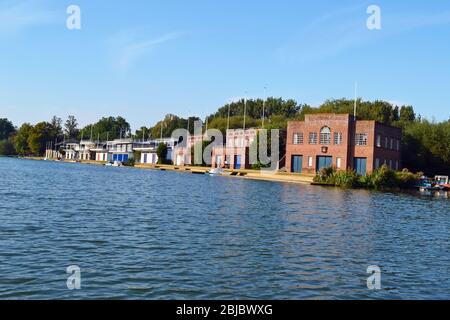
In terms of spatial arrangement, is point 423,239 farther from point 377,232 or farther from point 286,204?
point 286,204

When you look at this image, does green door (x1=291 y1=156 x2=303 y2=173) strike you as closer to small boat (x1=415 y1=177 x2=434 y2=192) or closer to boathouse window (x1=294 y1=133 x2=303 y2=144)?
boathouse window (x1=294 y1=133 x2=303 y2=144)

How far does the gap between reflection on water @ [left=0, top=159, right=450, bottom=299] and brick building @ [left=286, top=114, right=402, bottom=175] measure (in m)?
50.0

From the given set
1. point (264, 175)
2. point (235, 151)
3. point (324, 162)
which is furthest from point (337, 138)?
point (235, 151)

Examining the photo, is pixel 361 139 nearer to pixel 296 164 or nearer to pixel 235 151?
pixel 296 164

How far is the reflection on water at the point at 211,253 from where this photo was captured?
1331 cm

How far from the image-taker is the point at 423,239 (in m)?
23.8

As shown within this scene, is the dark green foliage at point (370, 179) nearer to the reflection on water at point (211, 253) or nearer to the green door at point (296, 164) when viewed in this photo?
the green door at point (296, 164)

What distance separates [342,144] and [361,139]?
3.15 m

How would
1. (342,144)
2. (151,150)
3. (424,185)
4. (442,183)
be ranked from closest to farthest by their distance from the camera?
(424,185)
(442,183)
(342,144)
(151,150)

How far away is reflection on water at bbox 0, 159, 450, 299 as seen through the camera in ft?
43.7

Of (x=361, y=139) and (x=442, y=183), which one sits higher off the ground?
(x=361, y=139)

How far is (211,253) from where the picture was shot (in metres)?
17.6

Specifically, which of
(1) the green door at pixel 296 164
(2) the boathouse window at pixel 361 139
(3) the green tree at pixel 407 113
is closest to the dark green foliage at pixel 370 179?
A: (2) the boathouse window at pixel 361 139

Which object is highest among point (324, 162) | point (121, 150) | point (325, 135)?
point (325, 135)
